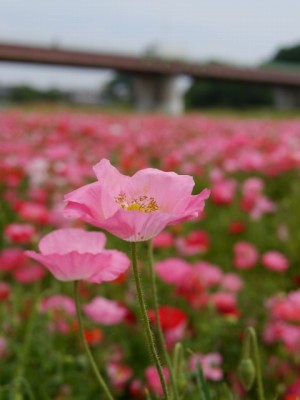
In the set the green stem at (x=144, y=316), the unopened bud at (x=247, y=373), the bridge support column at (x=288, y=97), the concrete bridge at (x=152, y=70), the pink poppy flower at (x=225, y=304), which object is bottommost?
the bridge support column at (x=288, y=97)

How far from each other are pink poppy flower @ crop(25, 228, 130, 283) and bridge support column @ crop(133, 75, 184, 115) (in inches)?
1106

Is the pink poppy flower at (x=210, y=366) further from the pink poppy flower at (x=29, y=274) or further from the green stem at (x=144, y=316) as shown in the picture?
the green stem at (x=144, y=316)

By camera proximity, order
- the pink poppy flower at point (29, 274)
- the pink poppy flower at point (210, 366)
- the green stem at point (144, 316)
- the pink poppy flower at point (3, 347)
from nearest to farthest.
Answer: the green stem at point (144, 316) < the pink poppy flower at point (210, 366) < the pink poppy flower at point (3, 347) < the pink poppy flower at point (29, 274)

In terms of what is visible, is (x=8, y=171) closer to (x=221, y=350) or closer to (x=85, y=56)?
(x=221, y=350)

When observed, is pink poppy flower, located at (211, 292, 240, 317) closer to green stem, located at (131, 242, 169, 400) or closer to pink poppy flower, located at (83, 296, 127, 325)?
pink poppy flower, located at (83, 296, 127, 325)

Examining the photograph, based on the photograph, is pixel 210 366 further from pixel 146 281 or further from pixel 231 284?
pixel 146 281

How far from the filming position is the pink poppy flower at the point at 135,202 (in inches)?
21.3

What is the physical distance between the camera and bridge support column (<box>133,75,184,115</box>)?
2873 cm

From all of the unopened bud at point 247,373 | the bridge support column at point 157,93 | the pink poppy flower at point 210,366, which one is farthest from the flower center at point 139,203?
the bridge support column at point 157,93

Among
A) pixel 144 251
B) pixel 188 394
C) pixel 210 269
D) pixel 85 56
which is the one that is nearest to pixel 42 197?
pixel 144 251

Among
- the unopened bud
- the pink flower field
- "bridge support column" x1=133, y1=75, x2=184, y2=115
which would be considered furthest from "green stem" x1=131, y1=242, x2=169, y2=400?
"bridge support column" x1=133, y1=75, x2=184, y2=115

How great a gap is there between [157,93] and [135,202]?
29.0 metres

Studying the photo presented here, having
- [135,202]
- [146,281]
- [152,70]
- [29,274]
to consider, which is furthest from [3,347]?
[152,70]

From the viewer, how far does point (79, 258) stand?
672 millimetres
